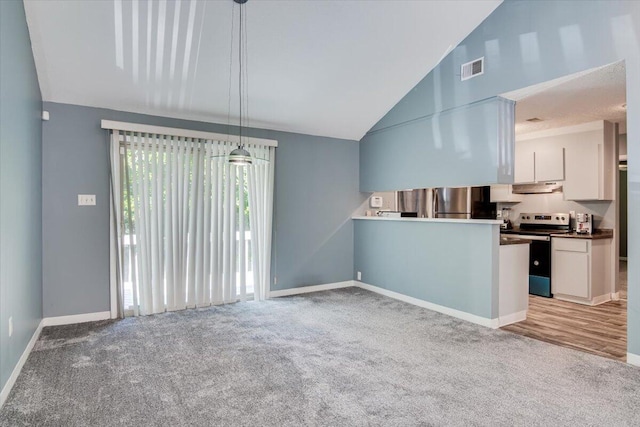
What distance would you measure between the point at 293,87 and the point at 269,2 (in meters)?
1.23

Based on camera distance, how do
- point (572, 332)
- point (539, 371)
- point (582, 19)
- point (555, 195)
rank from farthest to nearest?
point (555, 195) → point (572, 332) → point (582, 19) → point (539, 371)

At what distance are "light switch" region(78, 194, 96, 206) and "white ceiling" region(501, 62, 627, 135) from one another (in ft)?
15.0

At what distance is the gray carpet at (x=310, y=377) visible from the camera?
7.25 feet

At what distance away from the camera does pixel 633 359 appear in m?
2.89

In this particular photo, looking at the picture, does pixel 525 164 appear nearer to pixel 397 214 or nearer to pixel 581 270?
pixel 581 270

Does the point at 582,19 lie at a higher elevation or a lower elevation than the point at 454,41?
lower

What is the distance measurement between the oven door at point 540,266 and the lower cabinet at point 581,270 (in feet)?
0.20

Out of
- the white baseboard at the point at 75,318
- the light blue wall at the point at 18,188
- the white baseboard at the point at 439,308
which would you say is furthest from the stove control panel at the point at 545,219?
the light blue wall at the point at 18,188

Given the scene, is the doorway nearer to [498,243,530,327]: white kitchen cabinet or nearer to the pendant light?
[498,243,530,327]: white kitchen cabinet

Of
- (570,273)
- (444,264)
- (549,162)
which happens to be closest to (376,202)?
(444,264)

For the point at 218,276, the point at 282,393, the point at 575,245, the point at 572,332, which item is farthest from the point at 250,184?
the point at 575,245

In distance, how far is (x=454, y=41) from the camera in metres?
4.12

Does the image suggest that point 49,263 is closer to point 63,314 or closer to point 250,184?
point 63,314

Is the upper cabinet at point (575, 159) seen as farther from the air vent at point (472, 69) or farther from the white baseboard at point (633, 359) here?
the white baseboard at point (633, 359)
